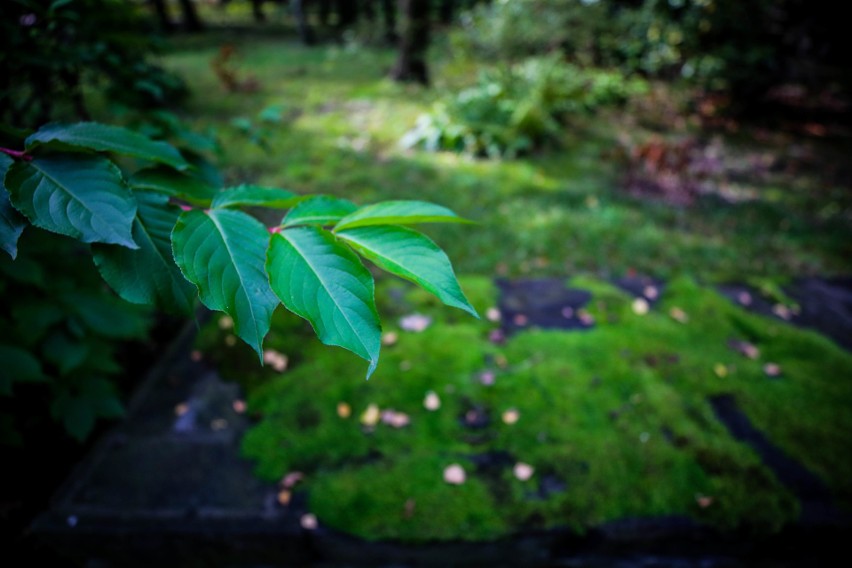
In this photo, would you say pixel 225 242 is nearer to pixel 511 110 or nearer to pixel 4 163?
pixel 4 163

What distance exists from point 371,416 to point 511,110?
4600 millimetres

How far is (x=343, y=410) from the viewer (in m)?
2.26

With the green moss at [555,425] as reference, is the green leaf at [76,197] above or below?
above

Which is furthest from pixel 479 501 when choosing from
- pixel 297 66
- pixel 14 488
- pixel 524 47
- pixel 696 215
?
pixel 297 66

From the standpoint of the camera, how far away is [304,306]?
0.61 m

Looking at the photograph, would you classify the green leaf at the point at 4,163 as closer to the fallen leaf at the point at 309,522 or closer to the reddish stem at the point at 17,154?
the reddish stem at the point at 17,154

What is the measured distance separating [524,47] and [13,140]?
7408 mm

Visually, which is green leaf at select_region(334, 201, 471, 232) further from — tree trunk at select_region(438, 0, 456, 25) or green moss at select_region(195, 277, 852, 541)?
tree trunk at select_region(438, 0, 456, 25)

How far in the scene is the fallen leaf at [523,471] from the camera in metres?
1.95

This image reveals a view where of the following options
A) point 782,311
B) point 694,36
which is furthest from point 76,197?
point 694,36

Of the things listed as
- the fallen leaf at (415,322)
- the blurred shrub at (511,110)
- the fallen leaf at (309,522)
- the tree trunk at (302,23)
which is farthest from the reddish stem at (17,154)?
the tree trunk at (302,23)

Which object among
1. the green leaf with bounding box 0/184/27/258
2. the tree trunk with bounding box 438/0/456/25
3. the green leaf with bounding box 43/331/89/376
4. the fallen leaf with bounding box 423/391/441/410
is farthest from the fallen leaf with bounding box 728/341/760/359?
the tree trunk with bounding box 438/0/456/25

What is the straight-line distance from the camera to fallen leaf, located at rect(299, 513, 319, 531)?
177cm

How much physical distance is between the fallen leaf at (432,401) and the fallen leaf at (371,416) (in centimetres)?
24
